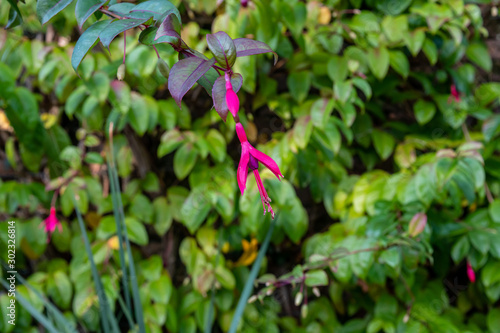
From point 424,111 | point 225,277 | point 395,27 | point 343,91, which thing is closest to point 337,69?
point 343,91

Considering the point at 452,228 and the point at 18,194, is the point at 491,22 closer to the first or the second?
the point at 452,228

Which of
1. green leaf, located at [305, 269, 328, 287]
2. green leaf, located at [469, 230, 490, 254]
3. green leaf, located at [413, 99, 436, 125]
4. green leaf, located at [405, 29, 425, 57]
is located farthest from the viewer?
green leaf, located at [413, 99, 436, 125]

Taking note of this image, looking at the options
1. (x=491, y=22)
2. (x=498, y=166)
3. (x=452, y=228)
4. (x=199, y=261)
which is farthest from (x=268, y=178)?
(x=491, y=22)

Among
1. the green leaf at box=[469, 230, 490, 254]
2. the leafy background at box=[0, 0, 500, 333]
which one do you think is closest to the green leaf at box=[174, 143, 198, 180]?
the leafy background at box=[0, 0, 500, 333]

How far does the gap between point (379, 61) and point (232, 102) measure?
1.03m

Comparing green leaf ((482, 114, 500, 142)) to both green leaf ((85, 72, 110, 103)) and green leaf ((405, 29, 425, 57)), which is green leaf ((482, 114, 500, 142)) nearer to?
green leaf ((405, 29, 425, 57))

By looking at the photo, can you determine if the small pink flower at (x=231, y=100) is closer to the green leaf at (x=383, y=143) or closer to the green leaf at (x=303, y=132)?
the green leaf at (x=303, y=132)

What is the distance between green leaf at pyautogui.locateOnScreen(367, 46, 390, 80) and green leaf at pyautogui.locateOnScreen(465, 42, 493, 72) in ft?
1.15

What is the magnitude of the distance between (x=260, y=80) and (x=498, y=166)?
2.38ft

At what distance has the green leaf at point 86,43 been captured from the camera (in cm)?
36

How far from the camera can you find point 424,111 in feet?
4.55

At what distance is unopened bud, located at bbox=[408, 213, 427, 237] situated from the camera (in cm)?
99

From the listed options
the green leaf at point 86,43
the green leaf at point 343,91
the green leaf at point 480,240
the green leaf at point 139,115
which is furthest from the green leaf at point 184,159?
the green leaf at point 86,43

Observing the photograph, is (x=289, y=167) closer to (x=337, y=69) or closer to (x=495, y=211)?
(x=337, y=69)
